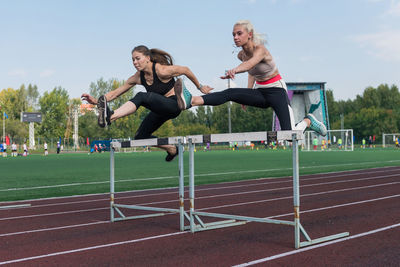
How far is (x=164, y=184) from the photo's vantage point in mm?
13016

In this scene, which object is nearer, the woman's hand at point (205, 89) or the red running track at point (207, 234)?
the red running track at point (207, 234)

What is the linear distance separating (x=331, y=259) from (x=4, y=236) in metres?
4.33

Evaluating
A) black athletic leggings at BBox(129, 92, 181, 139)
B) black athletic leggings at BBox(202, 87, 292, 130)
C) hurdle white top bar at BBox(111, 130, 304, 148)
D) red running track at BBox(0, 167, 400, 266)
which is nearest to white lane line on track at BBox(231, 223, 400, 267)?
red running track at BBox(0, 167, 400, 266)

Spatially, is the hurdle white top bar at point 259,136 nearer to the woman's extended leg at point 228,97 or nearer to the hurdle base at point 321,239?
the woman's extended leg at point 228,97

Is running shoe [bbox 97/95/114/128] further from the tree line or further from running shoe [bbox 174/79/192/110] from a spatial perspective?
the tree line

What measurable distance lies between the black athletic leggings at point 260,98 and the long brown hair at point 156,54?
0.74 m

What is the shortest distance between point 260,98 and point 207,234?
2055mm

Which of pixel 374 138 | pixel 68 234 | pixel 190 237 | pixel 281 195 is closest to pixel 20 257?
pixel 68 234

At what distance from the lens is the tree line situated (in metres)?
74.5

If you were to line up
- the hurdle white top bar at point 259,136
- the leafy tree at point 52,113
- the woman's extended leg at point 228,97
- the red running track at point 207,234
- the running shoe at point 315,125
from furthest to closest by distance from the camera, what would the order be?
1. the leafy tree at point 52,113
2. the running shoe at point 315,125
3. the woman's extended leg at point 228,97
4. the hurdle white top bar at point 259,136
5. the red running track at point 207,234

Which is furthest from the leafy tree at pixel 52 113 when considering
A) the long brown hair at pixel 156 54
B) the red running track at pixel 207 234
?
the long brown hair at pixel 156 54

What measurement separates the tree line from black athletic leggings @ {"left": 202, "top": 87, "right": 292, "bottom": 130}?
2453 inches

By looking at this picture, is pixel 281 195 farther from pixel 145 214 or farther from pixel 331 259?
pixel 331 259

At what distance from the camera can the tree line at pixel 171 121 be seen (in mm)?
74500
